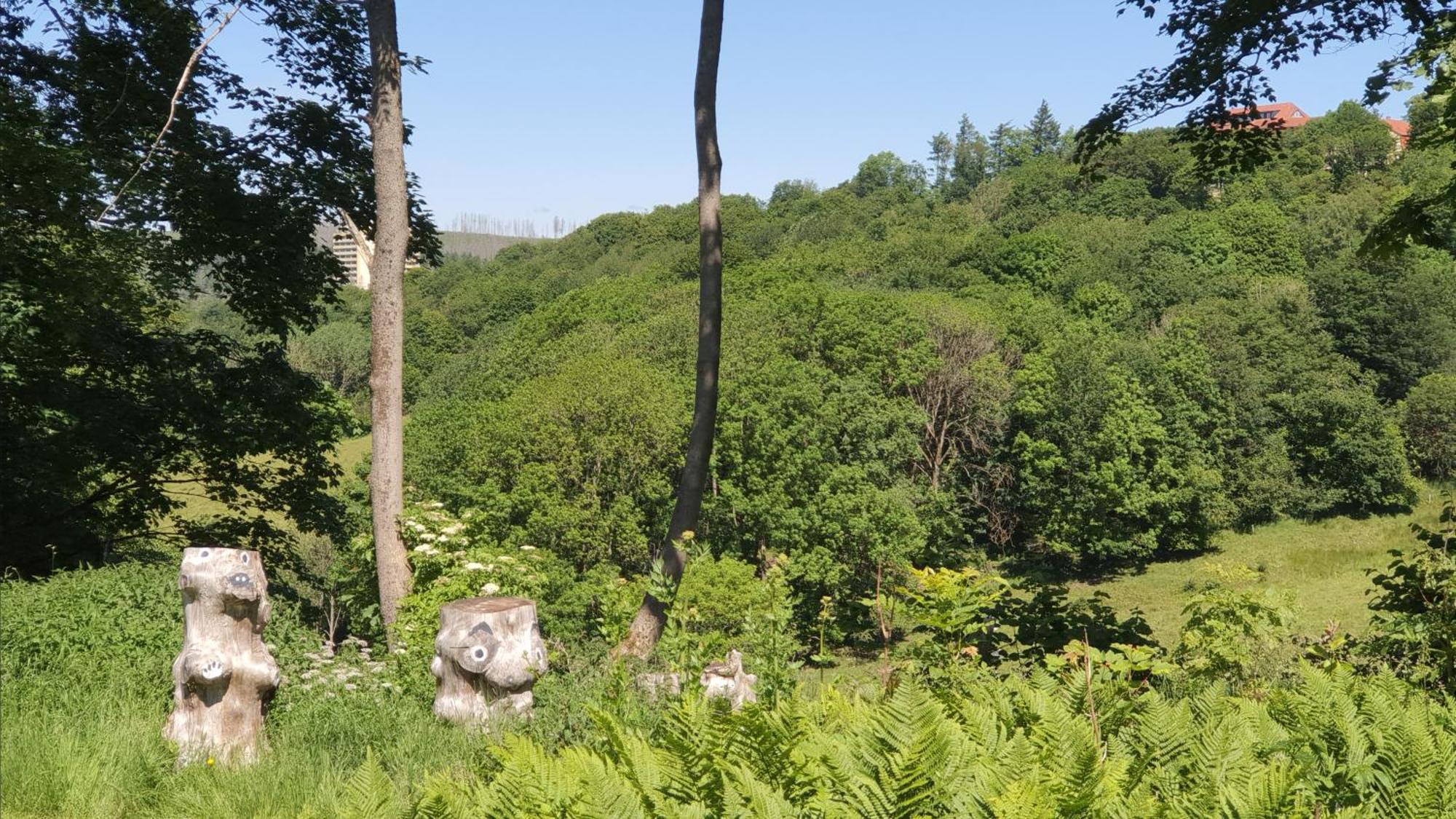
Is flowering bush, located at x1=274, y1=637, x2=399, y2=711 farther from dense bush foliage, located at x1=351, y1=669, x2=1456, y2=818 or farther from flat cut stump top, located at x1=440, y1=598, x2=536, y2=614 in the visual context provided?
dense bush foliage, located at x1=351, y1=669, x2=1456, y2=818

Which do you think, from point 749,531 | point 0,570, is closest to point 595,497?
point 749,531

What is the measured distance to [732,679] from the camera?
5602 millimetres

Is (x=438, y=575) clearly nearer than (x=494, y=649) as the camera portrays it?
No

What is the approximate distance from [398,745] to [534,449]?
71.4ft

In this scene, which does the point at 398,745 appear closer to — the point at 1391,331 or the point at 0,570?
the point at 0,570

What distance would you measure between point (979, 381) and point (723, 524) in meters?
13.2

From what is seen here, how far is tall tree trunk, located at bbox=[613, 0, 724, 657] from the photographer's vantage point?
7.66 meters

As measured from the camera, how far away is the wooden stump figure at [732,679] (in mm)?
5238

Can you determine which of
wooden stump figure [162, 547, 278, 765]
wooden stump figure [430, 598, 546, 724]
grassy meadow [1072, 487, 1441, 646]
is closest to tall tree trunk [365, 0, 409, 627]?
wooden stump figure [430, 598, 546, 724]

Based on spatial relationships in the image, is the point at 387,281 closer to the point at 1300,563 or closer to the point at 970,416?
the point at 970,416

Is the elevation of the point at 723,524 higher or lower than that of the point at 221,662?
lower

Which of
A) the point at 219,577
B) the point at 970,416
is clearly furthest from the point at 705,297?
the point at 970,416

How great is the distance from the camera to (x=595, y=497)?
26.2m

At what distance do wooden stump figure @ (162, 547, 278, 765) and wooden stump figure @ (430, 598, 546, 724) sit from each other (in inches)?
34.8
